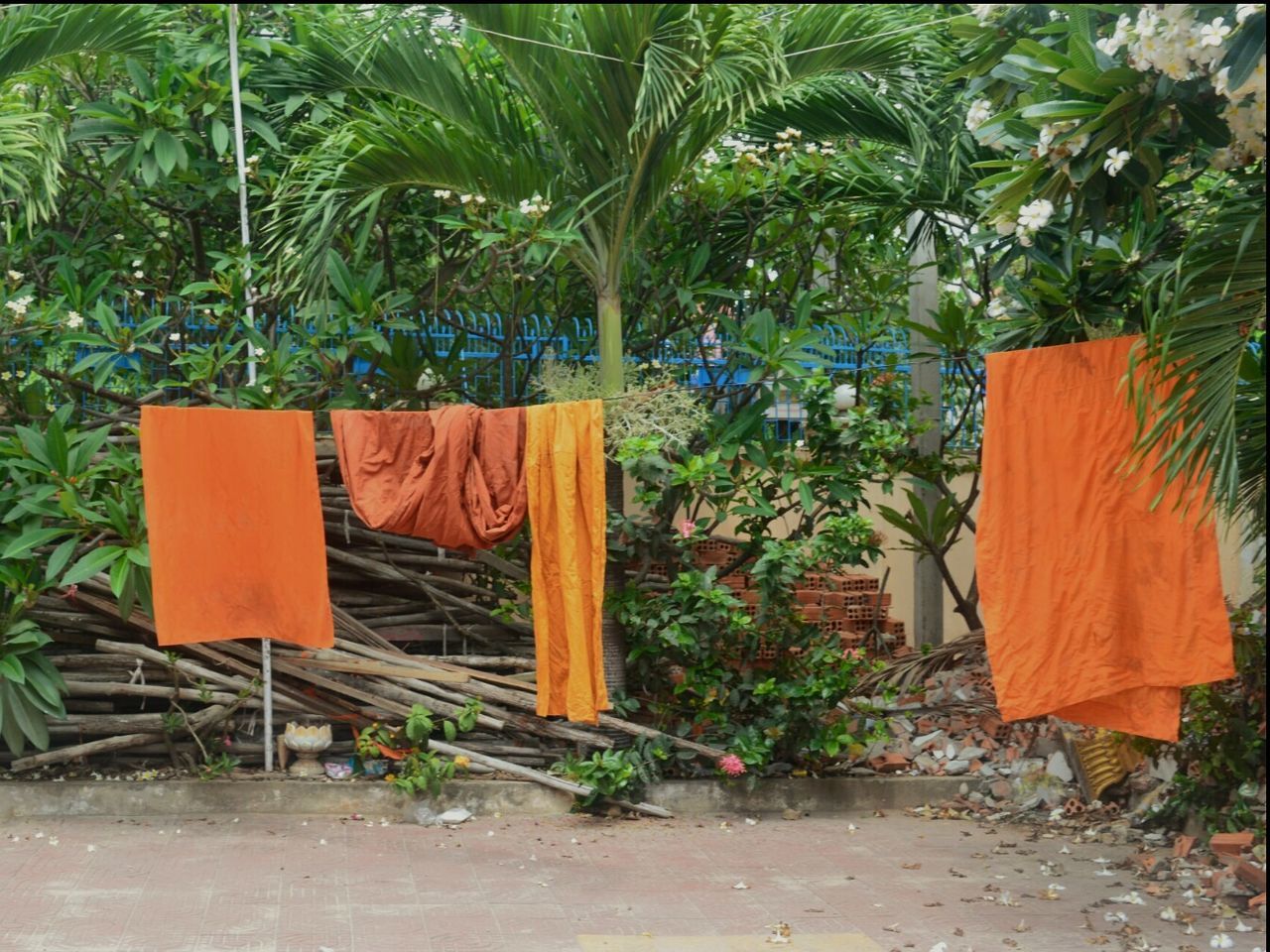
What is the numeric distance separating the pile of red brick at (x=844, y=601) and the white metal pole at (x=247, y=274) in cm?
273

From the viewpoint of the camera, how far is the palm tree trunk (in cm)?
664

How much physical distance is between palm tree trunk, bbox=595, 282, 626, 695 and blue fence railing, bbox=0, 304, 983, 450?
557mm

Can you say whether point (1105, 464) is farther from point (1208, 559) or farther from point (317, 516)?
point (317, 516)

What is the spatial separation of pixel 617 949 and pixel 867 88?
4.34m

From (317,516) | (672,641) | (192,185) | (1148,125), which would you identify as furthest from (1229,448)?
(192,185)

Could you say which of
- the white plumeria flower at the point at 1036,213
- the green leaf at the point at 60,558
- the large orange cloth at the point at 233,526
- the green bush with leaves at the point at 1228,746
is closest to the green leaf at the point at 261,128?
the large orange cloth at the point at 233,526

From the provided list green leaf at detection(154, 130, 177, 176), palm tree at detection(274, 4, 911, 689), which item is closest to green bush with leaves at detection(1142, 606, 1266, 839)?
palm tree at detection(274, 4, 911, 689)

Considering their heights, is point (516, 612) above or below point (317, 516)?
below

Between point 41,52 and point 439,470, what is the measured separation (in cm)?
280

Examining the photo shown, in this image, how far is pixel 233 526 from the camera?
5.86 metres

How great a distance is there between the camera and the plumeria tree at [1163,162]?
3.88 m

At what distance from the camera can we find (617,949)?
477 centimetres

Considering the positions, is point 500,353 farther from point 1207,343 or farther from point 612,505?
point 1207,343

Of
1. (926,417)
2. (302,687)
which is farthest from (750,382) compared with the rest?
(302,687)
